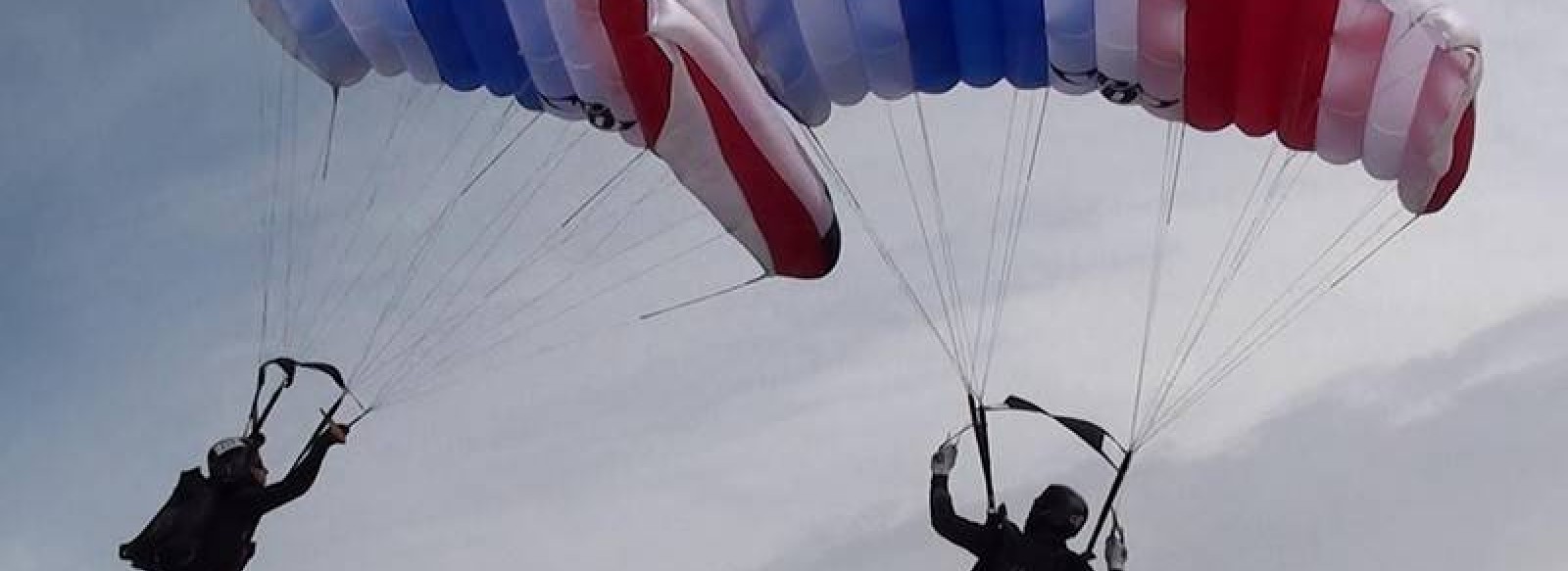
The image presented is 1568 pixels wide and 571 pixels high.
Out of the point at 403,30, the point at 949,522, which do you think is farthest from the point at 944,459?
the point at 403,30

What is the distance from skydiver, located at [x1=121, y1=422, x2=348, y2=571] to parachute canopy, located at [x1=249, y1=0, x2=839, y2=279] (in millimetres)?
2443

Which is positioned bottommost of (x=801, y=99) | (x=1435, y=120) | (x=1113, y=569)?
(x=1113, y=569)

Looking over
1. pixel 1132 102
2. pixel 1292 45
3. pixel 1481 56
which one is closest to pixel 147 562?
pixel 1132 102

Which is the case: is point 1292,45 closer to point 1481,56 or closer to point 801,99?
point 1481,56

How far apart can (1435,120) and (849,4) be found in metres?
3.41

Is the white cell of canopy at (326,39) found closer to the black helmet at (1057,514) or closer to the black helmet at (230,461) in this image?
the black helmet at (230,461)

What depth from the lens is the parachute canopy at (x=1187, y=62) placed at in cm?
1197

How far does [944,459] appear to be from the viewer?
1186cm

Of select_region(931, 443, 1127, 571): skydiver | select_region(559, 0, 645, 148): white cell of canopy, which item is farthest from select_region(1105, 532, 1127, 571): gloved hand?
select_region(559, 0, 645, 148): white cell of canopy

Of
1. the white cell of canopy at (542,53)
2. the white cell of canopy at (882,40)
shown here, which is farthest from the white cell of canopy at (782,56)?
the white cell of canopy at (542,53)

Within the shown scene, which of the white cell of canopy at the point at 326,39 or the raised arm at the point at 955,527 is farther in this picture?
the white cell of canopy at the point at 326,39

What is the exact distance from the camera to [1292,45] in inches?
480

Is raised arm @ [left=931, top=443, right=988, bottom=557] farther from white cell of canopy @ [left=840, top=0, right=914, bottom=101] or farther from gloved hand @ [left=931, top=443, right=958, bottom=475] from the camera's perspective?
white cell of canopy @ [left=840, top=0, right=914, bottom=101]

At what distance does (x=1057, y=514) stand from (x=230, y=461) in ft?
15.6
